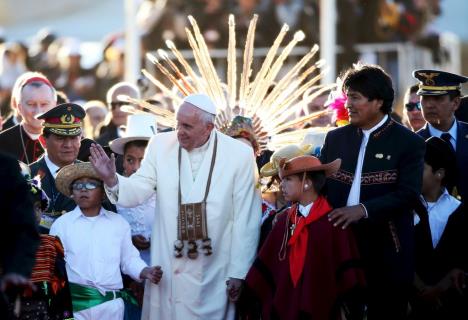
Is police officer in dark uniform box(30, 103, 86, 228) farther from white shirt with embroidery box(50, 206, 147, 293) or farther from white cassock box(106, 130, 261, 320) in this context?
white cassock box(106, 130, 261, 320)

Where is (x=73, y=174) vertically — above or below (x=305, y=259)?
above

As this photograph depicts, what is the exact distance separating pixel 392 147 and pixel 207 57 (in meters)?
1.87

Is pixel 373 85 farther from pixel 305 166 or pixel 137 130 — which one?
pixel 137 130

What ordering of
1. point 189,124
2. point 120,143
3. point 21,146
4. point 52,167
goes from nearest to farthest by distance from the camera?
point 189,124 < point 52,167 < point 120,143 < point 21,146

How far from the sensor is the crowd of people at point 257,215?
8.26 metres

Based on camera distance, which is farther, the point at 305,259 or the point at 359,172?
the point at 359,172

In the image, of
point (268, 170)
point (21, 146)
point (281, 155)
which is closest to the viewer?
point (281, 155)

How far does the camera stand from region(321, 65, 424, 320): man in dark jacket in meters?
8.27

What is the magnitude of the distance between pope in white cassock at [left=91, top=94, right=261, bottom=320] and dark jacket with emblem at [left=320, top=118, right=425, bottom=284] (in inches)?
28.4

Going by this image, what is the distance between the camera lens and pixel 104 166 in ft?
27.5

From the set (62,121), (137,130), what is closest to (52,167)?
(62,121)

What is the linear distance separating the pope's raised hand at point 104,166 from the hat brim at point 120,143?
4.92 feet

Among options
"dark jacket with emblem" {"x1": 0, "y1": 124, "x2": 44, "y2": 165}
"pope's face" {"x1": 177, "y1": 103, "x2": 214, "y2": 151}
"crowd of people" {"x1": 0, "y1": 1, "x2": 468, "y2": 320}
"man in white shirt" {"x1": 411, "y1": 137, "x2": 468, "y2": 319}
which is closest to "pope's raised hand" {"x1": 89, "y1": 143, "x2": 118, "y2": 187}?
"crowd of people" {"x1": 0, "y1": 1, "x2": 468, "y2": 320}

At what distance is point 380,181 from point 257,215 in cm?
93
